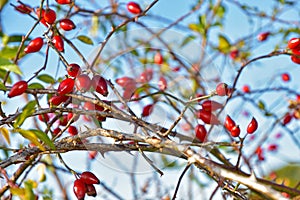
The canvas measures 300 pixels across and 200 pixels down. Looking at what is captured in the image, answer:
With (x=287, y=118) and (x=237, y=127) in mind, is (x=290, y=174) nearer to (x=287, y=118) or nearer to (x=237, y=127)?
(x=287, y=118)

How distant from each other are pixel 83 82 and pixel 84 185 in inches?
7.9

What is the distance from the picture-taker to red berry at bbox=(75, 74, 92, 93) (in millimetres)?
934

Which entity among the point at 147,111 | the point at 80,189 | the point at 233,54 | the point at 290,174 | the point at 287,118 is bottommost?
the point at 80,189

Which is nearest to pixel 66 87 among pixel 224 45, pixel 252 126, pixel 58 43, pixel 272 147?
pixel 58 43

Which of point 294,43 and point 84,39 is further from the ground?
point 84,39

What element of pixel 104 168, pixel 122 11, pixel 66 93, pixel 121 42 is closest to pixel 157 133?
pixel 66 93

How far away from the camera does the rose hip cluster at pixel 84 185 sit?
0.91 meters

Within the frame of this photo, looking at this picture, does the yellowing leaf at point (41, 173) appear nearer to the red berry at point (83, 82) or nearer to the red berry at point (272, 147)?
the red berry at point (83, 82)

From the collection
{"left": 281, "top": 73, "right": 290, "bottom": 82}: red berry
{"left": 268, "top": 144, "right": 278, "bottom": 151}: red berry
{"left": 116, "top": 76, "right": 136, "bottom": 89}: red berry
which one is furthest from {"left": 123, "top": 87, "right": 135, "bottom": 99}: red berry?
{"left": 268, "top": 144, "right": 278, "bottom": 151}: red berry

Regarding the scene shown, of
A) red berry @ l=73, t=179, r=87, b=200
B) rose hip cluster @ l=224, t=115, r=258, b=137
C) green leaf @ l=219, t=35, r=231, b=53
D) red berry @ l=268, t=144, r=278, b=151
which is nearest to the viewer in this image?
red berry @ l=73, t=179, r=87, b=200

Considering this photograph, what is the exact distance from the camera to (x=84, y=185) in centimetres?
92

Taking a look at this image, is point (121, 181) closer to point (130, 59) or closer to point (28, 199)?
point (130, 59)

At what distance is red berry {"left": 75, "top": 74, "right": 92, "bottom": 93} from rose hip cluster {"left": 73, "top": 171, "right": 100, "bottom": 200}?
0.17 meters

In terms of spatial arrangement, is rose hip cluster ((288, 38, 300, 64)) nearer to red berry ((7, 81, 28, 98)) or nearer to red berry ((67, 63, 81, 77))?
red berry ((67, 63, 81, 77))
